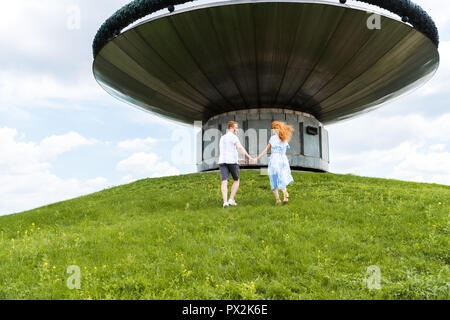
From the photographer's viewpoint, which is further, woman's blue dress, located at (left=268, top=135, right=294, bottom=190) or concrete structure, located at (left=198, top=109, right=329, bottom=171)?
concrete structure, located at (left=198, top=109, right=329, bottom=171)

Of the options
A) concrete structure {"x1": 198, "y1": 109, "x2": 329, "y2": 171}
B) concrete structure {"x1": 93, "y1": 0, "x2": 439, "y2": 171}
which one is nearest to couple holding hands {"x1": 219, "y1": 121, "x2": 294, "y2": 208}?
concrete structure {"x1": 93, "y1": 0, "x2": 439, "y2": 171}

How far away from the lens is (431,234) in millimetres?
6281

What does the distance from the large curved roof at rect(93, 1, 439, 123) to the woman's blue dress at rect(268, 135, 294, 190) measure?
537cm

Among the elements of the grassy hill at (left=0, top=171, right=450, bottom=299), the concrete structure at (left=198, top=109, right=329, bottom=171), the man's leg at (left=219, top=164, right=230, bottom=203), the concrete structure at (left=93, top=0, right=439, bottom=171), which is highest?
the concrete structure at (left=93, top=0, right=439, bottom=171)

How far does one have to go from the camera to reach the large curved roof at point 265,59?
12.5 meters

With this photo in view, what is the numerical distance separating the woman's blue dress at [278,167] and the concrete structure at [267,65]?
5.36 metres

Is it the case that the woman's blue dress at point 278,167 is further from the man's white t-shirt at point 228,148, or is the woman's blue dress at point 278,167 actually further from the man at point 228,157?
the man's white t-shirt at point 228,148

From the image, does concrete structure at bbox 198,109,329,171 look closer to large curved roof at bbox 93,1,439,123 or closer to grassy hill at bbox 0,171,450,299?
large curved roof at bbox 93,1,439,123

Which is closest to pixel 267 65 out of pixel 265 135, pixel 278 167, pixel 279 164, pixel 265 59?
pixel 265 59

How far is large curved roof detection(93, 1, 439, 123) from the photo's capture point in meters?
12.5

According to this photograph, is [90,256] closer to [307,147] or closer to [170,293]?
[170,293]

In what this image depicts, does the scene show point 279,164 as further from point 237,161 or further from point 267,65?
point 267,65

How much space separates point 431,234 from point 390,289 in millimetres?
2721

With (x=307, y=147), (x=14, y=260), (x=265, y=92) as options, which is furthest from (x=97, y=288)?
(x=307, y=147)
